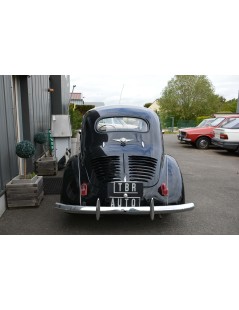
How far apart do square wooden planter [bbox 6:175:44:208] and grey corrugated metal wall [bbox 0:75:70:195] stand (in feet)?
0.54

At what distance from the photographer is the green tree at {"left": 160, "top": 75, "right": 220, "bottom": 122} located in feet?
98.0

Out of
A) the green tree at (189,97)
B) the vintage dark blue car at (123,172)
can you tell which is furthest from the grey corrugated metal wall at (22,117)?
the green tree at (189,97)

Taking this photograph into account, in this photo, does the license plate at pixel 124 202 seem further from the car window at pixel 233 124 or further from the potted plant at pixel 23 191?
the car window at pixel 233 124

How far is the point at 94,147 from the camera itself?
406 centimetres

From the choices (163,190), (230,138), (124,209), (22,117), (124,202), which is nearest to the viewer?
(124,209)

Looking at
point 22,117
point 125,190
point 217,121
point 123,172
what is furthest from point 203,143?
point 125,190

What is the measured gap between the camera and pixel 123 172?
3582mm

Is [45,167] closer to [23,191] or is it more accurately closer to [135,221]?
[23,191]

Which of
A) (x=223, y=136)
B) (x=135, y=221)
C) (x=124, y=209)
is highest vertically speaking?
(x=223, y=136)

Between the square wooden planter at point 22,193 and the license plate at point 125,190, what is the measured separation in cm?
166

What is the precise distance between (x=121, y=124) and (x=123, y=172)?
130cm

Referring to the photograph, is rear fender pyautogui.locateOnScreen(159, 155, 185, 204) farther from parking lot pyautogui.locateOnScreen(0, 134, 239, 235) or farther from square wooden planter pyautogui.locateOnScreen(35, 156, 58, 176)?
square wooden planter pyautogui.locateOnScreen(35, 156, 58, 176)

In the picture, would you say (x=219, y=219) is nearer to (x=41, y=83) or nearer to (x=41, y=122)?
(x=41, y=122)

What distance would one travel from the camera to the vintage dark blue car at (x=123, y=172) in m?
3.42
